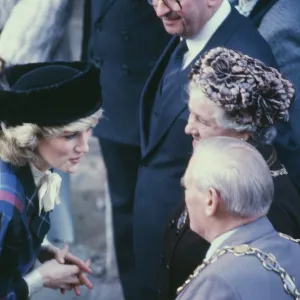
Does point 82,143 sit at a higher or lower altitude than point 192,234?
higher

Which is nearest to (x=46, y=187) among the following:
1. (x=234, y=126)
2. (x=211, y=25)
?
(x=234, y=126)

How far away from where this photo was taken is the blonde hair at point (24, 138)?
10.4 ft

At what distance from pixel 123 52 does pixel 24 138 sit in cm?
133

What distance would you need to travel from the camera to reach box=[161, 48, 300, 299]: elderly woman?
126 inches

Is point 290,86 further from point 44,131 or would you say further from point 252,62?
point 44,131

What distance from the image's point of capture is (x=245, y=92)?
10.4 ft

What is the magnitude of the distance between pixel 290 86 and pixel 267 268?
1003 mm

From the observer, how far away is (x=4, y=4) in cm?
454

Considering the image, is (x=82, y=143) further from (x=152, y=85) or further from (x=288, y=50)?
(x=288, y=50)

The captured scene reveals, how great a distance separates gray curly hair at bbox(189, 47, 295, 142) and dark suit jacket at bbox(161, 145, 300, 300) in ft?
0.42

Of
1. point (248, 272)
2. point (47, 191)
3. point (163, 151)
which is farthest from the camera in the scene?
point (163, 151)

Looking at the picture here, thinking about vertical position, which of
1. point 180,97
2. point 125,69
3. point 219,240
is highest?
point 219,240

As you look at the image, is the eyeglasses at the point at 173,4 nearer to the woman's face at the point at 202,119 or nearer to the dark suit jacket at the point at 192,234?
the woman's face at the point at 202,119

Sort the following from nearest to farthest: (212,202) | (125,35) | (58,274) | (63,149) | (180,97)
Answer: (212,202) → (63,149) → (58,274) → (180,97) → (125,35)
